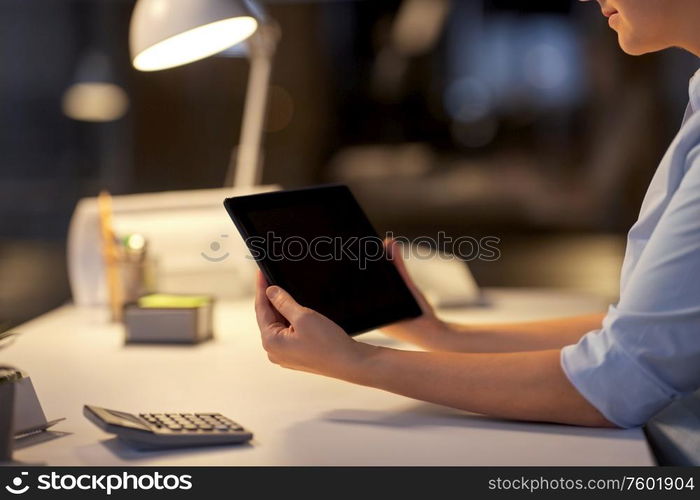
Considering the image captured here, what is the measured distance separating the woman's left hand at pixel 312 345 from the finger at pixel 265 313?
0.07 ft

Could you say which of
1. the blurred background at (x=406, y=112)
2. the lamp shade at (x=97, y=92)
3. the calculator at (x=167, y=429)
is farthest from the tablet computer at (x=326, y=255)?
the lamp shade at (x=97, y=92)

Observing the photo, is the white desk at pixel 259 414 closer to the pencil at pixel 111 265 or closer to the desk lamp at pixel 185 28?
the pencil at pixel 111 265

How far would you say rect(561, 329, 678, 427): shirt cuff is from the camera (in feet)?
3.35

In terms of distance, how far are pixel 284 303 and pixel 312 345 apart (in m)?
0.07

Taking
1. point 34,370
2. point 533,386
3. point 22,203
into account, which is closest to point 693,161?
point 533,386

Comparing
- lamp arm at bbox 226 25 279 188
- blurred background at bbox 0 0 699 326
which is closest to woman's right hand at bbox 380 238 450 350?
lamp arm at bbox 226 25 279 188

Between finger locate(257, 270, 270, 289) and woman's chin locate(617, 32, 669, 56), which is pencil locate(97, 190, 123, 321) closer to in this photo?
finger locate(257, 270, 270, 289)

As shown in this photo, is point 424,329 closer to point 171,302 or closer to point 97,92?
point 171,302

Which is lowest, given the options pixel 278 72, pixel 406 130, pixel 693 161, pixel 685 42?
pixel 693 161

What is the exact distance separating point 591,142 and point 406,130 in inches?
54.0

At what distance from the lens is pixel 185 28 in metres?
1.53

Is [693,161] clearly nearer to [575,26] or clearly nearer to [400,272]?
[400,272]

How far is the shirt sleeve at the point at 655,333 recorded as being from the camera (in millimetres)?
985

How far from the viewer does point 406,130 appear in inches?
284
